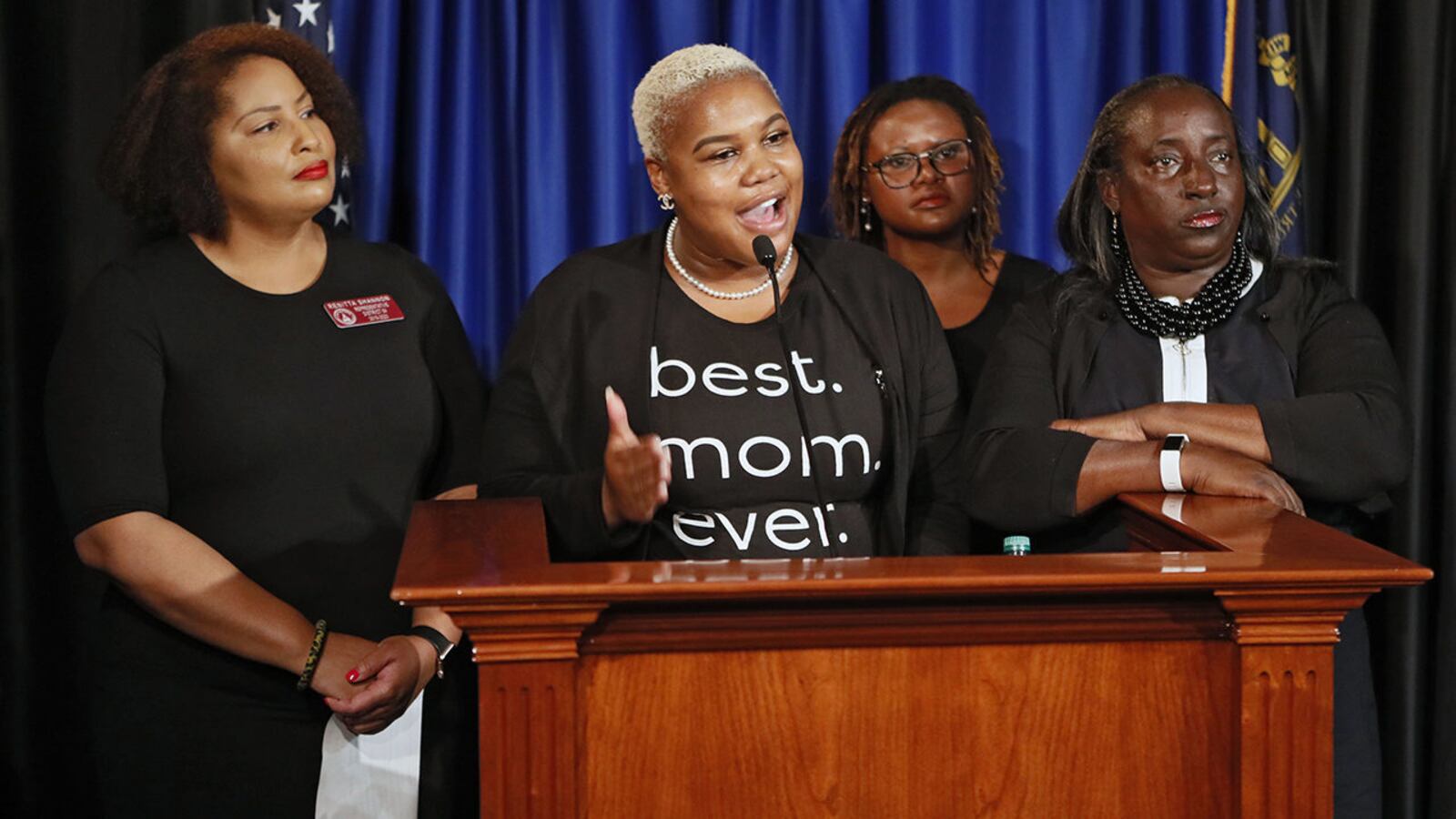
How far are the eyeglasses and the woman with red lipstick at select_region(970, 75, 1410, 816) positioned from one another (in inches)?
17.5

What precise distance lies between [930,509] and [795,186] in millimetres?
556

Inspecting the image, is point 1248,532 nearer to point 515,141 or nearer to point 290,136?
point 290,136

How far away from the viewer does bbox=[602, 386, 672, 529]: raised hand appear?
1926 mm

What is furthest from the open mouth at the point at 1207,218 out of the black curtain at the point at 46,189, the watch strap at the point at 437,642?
the black curtain at the point at 46,189

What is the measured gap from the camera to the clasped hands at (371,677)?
7.70 ft

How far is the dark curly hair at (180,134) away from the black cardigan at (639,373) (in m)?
0.56

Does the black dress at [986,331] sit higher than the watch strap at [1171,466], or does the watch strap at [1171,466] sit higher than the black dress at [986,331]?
the black dress at [986,331]

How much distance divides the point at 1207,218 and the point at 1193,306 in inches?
5.6

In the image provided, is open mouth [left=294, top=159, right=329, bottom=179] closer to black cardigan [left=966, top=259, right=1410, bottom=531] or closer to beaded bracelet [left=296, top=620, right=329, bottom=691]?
beaded bracelet [left=296, top=620, right=329, bottom=691]

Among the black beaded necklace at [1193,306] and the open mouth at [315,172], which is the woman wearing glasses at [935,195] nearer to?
the black beaded necklace at [1193,306]

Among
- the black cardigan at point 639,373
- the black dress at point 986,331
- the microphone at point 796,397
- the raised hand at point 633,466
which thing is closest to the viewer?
the raised hand at point 633,466

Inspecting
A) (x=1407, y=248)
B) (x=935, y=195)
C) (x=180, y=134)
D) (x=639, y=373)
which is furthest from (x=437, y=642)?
(x=1407, y=248)

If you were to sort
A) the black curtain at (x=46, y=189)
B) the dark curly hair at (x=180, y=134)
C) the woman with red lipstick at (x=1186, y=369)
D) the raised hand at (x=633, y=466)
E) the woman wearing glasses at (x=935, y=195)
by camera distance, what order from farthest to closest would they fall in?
1. the woman wearing glasses at (x=935, y=195)
2. the black curtain at (x=46, y=189)
3. the dark curly hair at (x=180, y=134)
4. the woman with red lipstick at (x=1186, y=369)
5. the raised hand at (x=633, y=466)

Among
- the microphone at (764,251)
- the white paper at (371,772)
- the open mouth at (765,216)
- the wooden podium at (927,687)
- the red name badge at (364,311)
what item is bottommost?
the white paper at (371,772)
